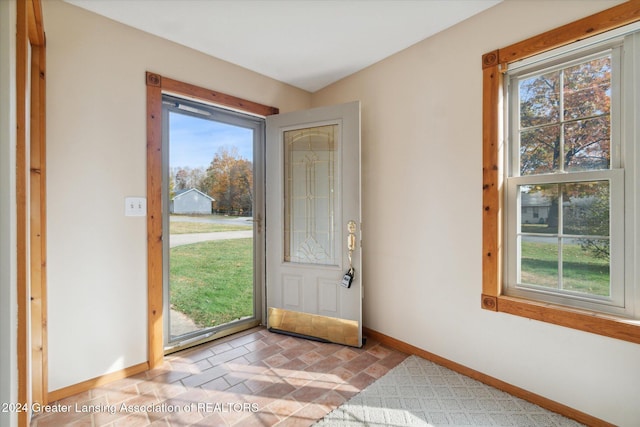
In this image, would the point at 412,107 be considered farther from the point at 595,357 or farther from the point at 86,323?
the point at 86,323

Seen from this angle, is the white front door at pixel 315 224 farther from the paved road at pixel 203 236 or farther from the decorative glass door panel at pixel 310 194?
the paved road at pixel 203 236

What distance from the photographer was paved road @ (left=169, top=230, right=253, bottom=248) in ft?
8.47

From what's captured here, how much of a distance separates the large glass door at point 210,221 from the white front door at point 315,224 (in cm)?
19

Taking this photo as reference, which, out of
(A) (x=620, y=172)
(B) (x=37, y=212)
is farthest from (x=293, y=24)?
(A) (x=620, y=172)

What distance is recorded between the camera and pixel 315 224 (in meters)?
2.90

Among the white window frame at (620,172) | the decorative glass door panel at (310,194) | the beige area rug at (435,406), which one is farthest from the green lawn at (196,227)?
the white window frame at (620,172)

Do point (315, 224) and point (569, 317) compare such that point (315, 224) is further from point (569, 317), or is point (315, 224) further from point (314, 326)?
point (569, 317)

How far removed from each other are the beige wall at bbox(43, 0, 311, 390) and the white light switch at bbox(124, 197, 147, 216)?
3 cm

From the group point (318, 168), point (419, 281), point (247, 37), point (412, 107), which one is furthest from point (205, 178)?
point (419, 281)

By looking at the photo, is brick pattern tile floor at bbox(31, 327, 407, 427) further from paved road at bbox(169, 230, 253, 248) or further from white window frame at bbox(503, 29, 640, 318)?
white window frame at bbox(503, 29, 640, 318)

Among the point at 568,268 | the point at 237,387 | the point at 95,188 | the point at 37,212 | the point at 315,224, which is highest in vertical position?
the point at 95,188

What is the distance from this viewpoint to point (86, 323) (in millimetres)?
2012

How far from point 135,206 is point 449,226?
7.83 ft

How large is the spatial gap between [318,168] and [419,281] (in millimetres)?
1380
